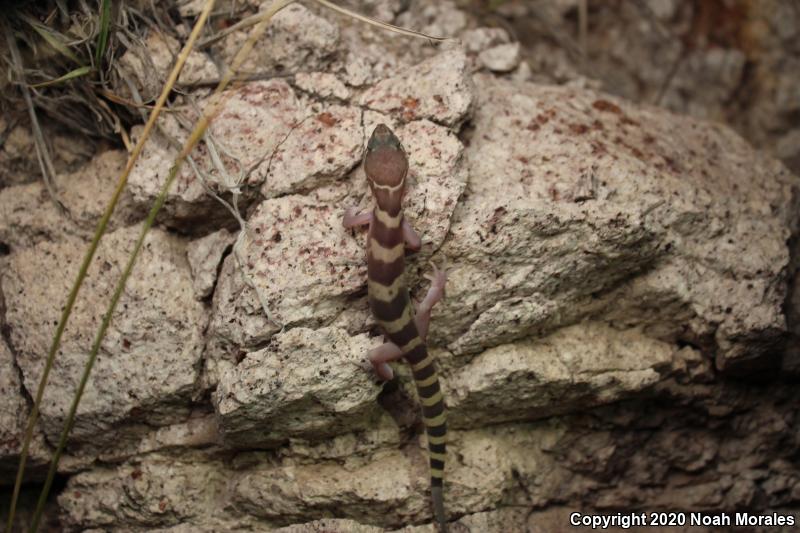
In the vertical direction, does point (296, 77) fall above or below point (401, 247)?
above

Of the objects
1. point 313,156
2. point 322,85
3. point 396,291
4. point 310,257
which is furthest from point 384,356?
point 322,85

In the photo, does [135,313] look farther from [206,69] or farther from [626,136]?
[626,136]

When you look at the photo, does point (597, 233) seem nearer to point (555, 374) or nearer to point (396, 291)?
point (555, 374)

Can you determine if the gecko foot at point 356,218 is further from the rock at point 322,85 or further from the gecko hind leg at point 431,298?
the rock at point 322,85

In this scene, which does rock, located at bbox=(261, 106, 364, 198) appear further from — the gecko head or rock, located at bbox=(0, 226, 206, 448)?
rock, located at bbox=(0, 226, 206, 448)

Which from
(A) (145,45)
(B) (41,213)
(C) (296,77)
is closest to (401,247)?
(C) (296,77)

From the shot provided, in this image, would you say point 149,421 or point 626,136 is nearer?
point 149,421

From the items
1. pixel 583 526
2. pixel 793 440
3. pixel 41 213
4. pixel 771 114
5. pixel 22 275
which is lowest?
pixel 583 526

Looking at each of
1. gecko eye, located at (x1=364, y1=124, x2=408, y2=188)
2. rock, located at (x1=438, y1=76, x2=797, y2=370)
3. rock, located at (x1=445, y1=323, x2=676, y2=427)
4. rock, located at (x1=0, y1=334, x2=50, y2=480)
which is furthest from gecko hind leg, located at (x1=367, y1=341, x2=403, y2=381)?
rock, located at (x1=0, y1=334, x2=50, y2=480)
